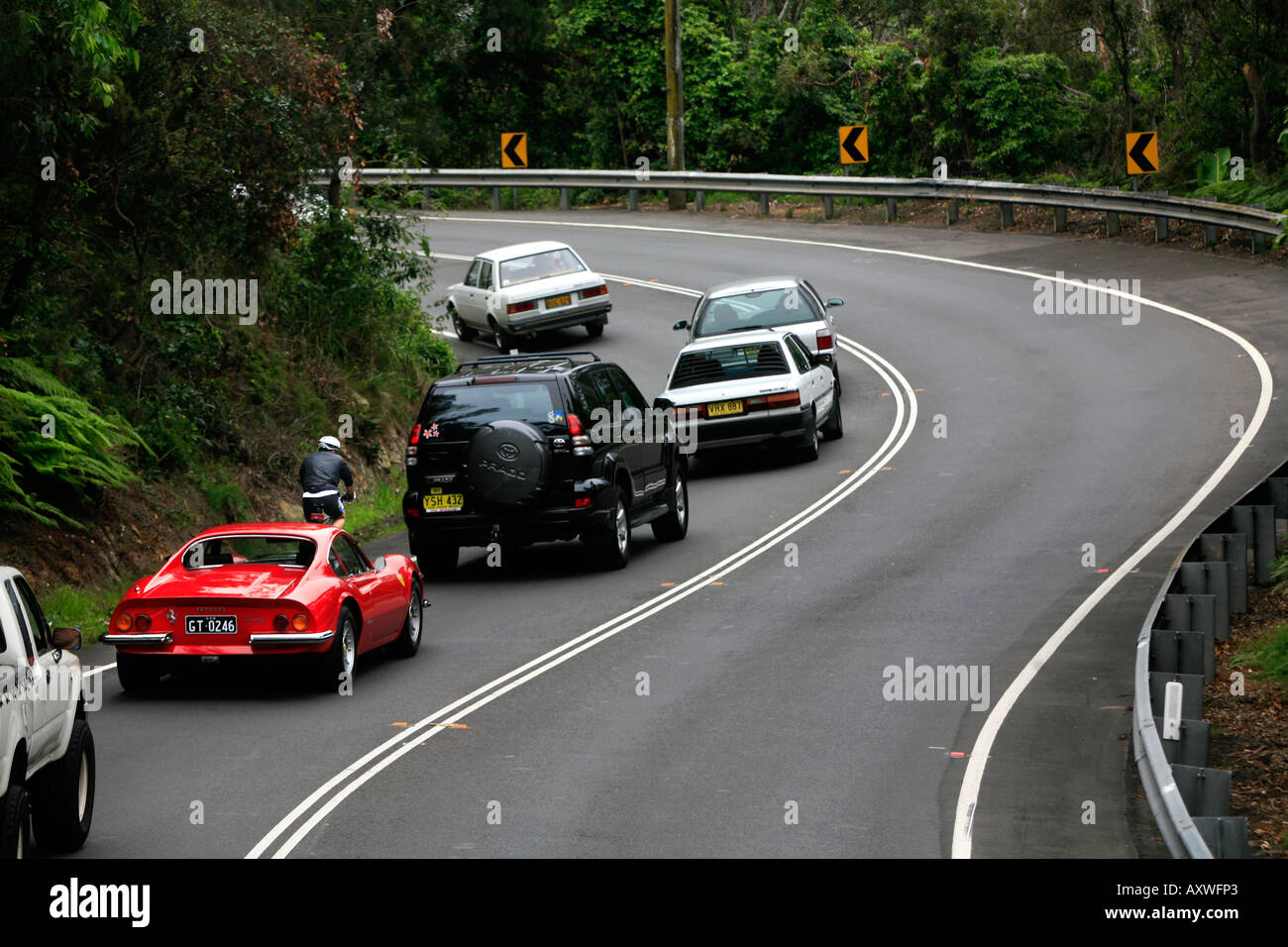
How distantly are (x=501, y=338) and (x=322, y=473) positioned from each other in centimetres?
1440

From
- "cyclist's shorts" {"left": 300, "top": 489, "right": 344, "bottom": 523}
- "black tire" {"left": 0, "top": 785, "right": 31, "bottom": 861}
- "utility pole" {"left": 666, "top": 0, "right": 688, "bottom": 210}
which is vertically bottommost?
"black tire" {"left": 0, "top": 785, "right": 31, "bottom": 861}

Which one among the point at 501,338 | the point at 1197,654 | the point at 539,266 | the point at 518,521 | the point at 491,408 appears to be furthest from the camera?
the point at 539,266

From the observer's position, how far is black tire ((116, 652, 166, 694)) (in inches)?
501

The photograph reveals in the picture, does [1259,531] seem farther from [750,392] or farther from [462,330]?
[462,330]

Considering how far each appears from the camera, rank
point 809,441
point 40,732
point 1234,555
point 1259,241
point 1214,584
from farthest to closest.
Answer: point 1259,241
point 809,441
point 1234,555
point 1214,584
point 40,732

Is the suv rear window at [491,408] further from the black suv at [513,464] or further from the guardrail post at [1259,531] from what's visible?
the guardrail post at [1259,531]

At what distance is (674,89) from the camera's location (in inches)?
1705

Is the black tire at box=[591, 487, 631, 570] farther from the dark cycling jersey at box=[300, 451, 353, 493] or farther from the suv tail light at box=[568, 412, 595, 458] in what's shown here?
the dark cycling jersey at box=[300, 451, 353, 493]

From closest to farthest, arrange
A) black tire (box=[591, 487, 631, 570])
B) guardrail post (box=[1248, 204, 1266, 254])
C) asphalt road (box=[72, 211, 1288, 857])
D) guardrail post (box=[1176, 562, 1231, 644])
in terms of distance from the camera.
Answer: asphalt road (box=[72, 211, 1288, 857]), guardrail post (box=[1176, 562, 1231, 644]), black tire (box=[591, 487, 631, 570]), guardrail post (box=[1248, 204, 1266, 254])

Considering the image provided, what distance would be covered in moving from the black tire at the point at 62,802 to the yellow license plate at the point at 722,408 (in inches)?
575

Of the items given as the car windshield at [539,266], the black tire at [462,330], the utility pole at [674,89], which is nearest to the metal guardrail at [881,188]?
the utility pole at [674,89]

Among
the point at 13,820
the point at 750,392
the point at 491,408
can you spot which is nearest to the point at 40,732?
the point at 13,820

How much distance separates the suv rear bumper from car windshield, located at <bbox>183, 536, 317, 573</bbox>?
3.87 meters

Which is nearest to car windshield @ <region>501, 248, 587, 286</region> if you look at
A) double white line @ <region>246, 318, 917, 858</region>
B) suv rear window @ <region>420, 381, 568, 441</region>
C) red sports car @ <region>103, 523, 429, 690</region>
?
double white line @ <region>246, 318, 917, 858</region>
